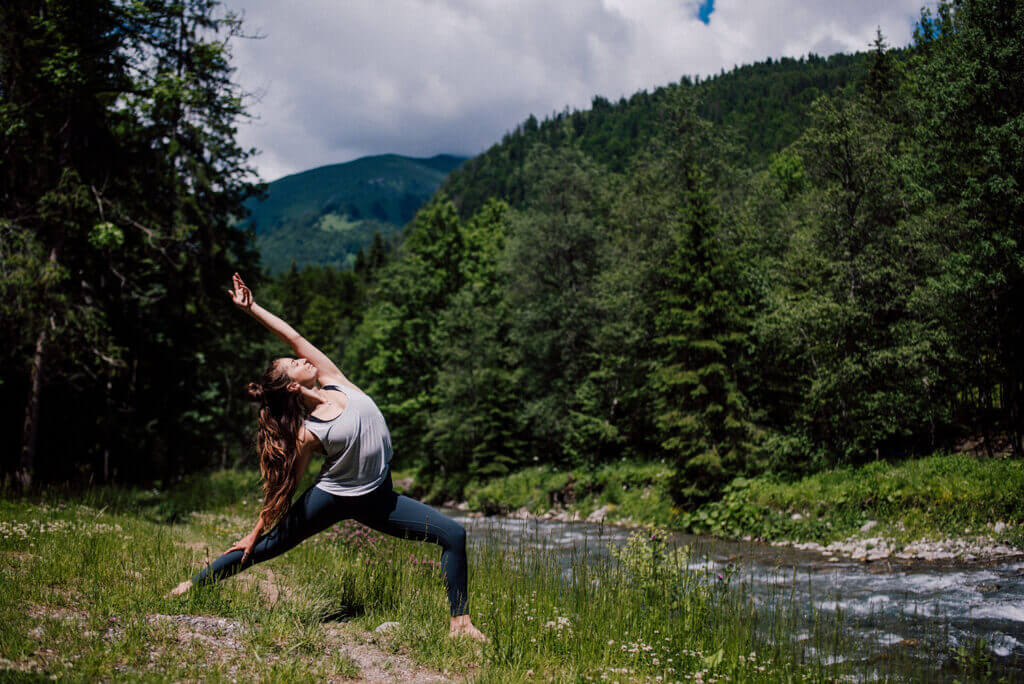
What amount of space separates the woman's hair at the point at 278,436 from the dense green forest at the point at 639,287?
805cm

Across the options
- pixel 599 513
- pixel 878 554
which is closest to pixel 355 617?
pixel 878 554

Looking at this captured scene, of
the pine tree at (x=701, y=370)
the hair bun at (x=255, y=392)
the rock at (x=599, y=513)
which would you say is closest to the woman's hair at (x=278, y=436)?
the hair bun at (x=255, y=392)

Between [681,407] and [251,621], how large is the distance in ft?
56.5

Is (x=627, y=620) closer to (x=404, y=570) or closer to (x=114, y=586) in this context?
(x=404, y=570)

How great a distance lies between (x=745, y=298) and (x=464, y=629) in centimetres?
2170

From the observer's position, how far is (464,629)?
440 cm

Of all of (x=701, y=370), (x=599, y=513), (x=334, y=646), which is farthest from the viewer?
(x=599, y=513)

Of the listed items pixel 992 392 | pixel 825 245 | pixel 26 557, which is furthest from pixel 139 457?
pixel 992 392

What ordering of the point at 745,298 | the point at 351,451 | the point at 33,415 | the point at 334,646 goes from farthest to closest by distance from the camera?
the point at 745,298, the point at 33,415, the point at 351,451, the point at 334,646

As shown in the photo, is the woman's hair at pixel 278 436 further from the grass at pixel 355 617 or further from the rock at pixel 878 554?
the rock at pixel 878 554

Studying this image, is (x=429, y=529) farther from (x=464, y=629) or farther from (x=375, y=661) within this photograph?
(x=375, y=661)

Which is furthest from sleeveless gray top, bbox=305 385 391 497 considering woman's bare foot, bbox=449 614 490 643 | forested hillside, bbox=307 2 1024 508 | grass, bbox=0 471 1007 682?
forested hillside, bbox=307 2 1024 508

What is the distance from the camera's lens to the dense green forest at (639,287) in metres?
11.3

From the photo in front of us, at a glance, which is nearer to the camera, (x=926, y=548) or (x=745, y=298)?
(x=926, y=548)
